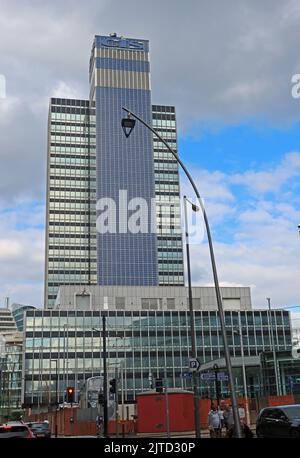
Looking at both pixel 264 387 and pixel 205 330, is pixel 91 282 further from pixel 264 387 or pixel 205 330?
pixel 264 387

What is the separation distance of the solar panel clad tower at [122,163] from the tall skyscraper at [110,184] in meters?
0.26

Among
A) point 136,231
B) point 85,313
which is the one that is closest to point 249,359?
point 85,313

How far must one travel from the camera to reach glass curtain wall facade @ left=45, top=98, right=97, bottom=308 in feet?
495

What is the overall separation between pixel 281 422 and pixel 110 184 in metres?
135

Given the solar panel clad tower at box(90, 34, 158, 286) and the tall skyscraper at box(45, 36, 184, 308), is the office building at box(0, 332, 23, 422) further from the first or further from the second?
the solar panel clad tower at box(90, 34, 158, 286)

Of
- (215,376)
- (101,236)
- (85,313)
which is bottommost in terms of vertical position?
(215,376)

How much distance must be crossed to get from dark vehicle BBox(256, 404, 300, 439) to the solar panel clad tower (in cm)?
12451

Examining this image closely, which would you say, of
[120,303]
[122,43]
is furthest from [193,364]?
[122,43]

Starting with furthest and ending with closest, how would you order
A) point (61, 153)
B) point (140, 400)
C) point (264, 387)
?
point (61, 153) → point (264, 387) → point (140, 400)

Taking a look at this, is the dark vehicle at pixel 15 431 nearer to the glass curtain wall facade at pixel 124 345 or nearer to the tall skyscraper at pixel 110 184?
the glass curtain wall facade at pixel 124 345

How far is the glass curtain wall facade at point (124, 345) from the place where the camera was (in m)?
105

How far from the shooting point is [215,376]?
102 ft
